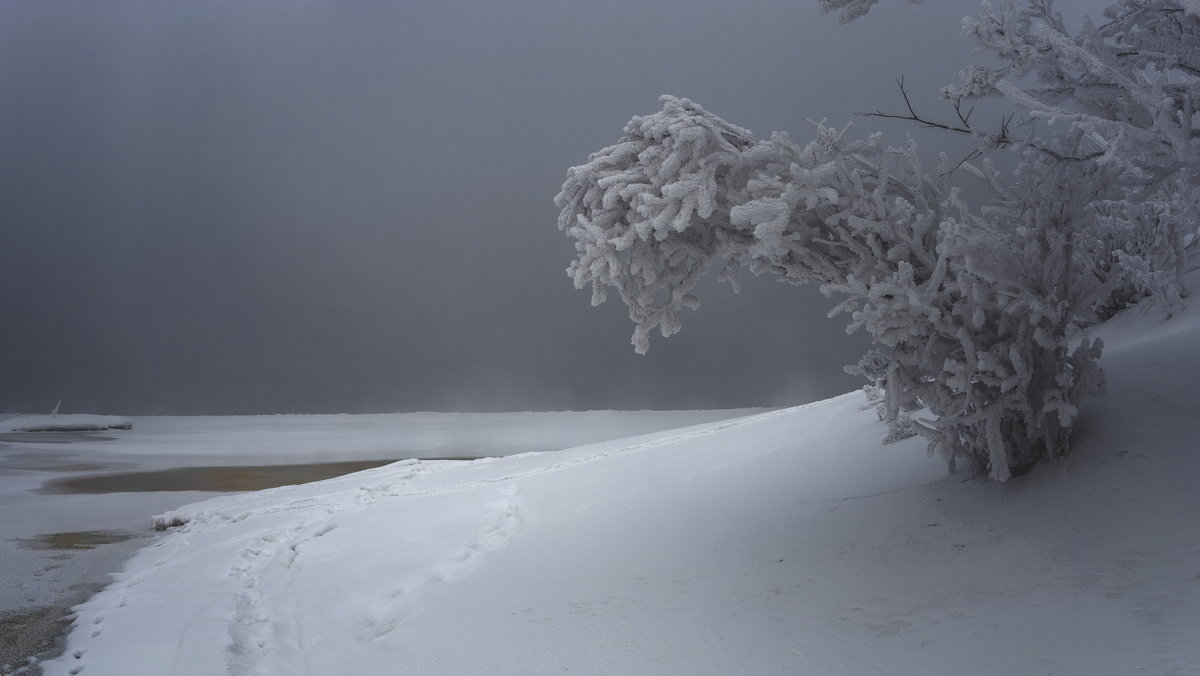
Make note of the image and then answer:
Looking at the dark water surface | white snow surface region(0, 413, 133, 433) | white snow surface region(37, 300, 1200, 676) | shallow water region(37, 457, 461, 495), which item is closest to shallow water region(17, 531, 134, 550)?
the dark water surface

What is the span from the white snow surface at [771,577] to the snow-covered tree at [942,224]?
461 mm

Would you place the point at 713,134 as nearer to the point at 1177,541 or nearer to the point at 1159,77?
the point at 1159,77

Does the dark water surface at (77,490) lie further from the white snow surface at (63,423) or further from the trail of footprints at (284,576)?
the white snow surface at (63,423)

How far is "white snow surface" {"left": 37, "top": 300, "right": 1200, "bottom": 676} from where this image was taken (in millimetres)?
2965

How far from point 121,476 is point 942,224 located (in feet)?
62.1

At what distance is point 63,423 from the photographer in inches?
1547

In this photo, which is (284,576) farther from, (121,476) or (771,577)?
(121,476)

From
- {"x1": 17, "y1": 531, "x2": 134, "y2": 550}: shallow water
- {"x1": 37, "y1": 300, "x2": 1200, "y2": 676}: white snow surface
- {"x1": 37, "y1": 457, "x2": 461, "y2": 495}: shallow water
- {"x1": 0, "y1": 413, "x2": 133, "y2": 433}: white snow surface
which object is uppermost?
{"x1": 0, "y1": 413, "x2": 133, "y2": 433}: white snow surface

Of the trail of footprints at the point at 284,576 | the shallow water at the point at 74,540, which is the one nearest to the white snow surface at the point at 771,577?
the trail of footprints at the point at 284,576

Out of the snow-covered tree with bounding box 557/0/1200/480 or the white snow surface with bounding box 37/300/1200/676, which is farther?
the snow-covered tree with bounding box 557/0/1200/480

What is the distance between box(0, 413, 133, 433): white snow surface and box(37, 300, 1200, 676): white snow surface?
3894cm

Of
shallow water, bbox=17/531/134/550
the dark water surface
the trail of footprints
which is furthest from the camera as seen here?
shallow water, bbox=17/531/134/550

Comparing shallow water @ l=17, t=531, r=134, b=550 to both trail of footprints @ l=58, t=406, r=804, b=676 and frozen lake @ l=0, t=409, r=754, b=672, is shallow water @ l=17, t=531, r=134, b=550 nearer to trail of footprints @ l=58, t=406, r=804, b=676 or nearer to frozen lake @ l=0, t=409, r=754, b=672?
frozen lake @ l=0, t=409, r=754, b=672

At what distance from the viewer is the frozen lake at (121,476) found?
694cm
